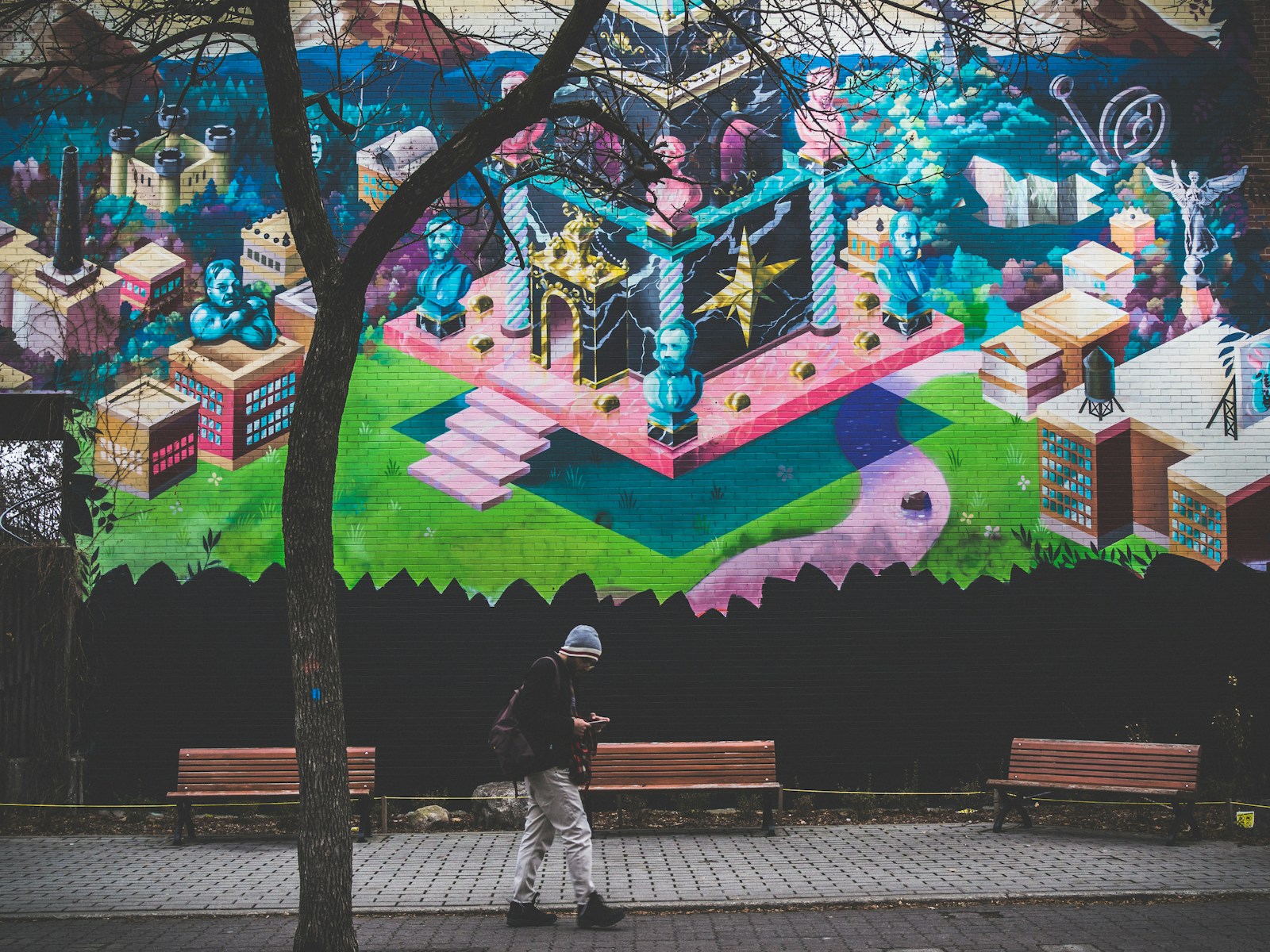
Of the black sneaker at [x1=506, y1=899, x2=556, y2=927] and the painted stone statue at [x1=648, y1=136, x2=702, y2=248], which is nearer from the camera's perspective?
the black sneaker at [x1=506, y1=899, x2=556, y2=927]

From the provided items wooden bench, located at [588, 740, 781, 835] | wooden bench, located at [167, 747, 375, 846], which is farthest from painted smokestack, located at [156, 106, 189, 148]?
wooden bench, located at [588, 740, 781, 835]

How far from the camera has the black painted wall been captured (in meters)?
10.5

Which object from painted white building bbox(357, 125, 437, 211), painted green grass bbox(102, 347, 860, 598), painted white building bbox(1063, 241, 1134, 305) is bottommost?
painted green grass bbox(102, 347, 860, 598)

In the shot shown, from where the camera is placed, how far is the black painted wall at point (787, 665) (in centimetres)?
1047

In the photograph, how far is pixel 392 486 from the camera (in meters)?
10.6

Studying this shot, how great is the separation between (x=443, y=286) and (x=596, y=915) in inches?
253

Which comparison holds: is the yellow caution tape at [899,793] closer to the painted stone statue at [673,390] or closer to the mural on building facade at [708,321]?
the mural on building facade at [708,321]

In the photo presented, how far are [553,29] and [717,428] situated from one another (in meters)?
4.30

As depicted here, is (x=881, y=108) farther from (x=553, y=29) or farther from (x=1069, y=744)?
(x=1069, y=744)

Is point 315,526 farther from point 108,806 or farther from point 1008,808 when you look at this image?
point 1008,808

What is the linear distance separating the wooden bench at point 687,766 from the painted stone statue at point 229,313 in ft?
17.3

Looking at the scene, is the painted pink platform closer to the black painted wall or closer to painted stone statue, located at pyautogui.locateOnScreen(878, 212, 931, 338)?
painted stone statue, located at pyautogui.locateOnScreen(878, 212, 931, 338)

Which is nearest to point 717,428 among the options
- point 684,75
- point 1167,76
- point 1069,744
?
point 684,75

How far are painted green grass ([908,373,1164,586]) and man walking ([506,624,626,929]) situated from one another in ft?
16.2
